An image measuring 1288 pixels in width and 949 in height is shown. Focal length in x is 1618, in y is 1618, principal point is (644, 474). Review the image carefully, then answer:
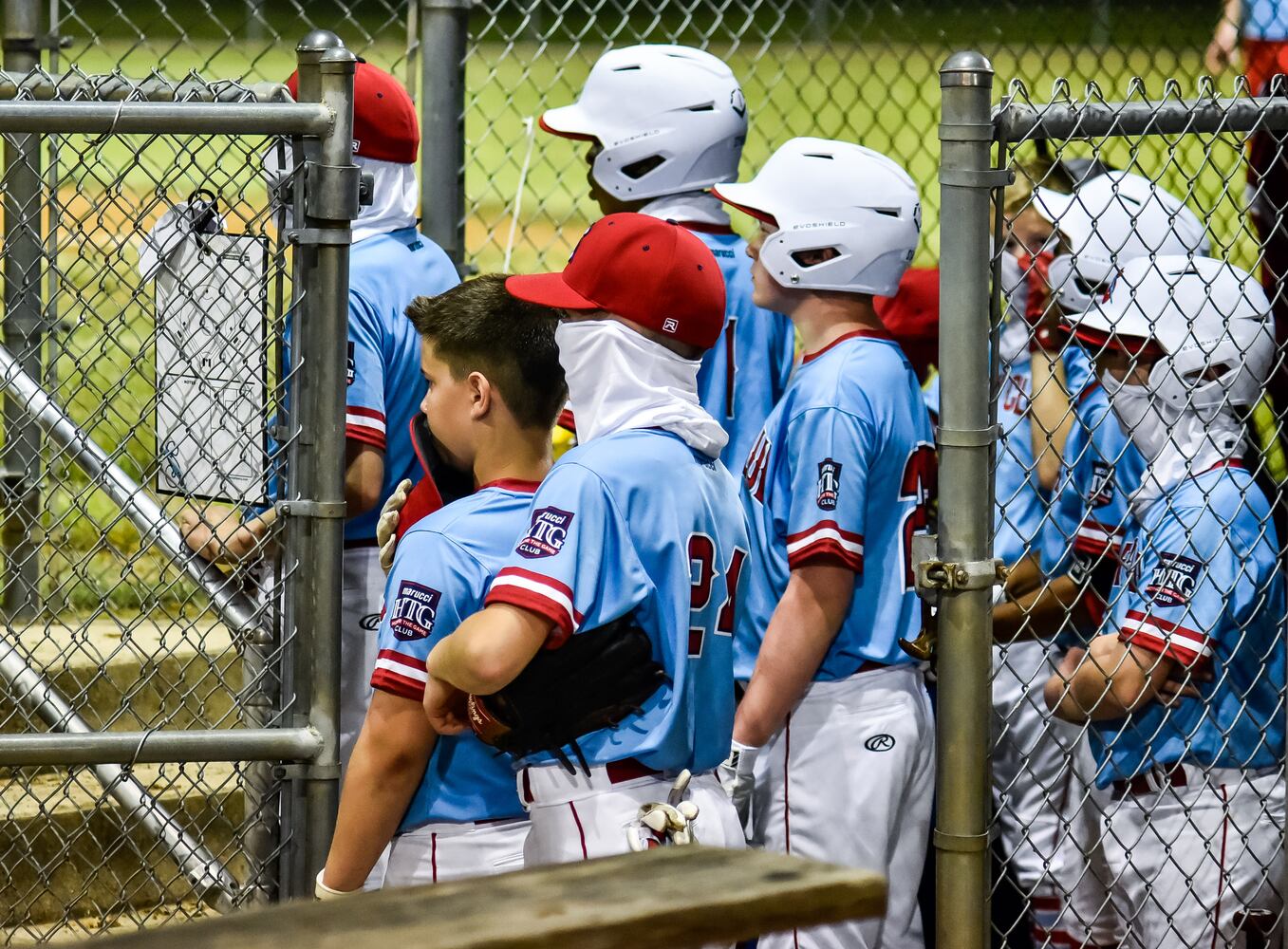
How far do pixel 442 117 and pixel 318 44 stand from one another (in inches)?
74.5

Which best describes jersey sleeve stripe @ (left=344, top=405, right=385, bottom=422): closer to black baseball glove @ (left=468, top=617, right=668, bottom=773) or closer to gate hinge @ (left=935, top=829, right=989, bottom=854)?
black baseball glove @ (left=468, top=617, right=668, bottom=773)

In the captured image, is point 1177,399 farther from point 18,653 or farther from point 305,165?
point 18,653

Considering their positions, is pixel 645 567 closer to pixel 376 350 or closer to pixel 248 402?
pixel 248 402

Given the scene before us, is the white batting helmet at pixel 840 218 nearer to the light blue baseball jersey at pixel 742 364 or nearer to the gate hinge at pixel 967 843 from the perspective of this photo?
the light blue baseball jersey at pixel 742 364

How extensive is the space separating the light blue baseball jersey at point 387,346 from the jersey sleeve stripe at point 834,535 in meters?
1.02

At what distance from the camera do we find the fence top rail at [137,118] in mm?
2861

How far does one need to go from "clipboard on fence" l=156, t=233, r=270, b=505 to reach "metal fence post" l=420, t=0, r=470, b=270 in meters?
→ 1.83

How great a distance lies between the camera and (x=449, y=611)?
112 inches

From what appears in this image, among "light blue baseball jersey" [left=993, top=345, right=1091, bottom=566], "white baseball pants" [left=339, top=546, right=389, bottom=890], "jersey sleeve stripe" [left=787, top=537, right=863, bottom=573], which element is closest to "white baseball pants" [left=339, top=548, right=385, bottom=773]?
"white baseball pants" [left=339, top=546, right=389, bottom=890]

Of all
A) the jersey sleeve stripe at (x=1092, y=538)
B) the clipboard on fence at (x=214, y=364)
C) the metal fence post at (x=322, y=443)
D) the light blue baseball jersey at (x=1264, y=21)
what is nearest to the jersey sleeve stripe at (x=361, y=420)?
the clipboard on fence at (x=214, y=364)

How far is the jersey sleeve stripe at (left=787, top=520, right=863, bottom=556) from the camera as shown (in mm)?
3695

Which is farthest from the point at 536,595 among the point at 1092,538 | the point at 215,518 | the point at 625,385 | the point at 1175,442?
the point at 1092,538

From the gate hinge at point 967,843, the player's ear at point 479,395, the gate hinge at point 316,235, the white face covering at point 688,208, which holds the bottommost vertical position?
the gate hinge at point 967,843

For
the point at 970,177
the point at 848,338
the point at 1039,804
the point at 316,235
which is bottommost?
the point at 1039,804
